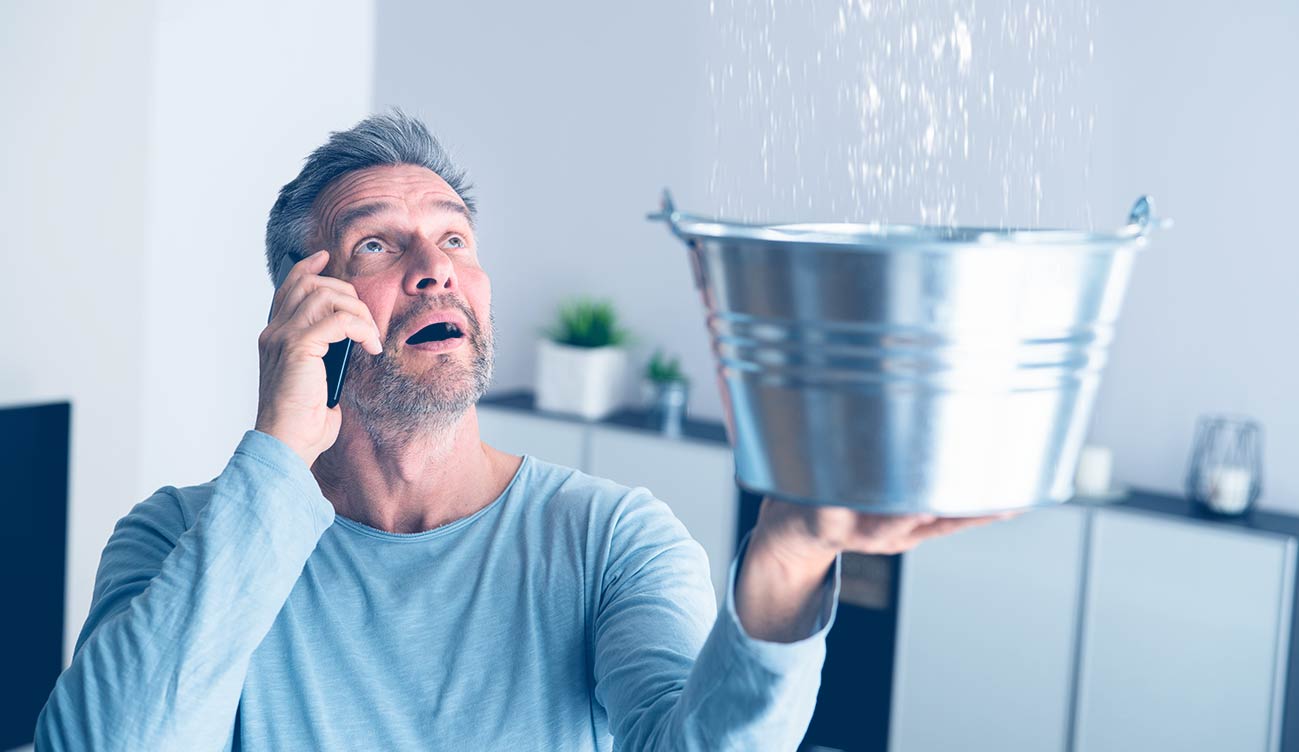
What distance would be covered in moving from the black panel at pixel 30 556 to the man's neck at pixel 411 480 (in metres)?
1.67

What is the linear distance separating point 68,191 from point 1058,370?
2683 mm

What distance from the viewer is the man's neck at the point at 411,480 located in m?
1.39

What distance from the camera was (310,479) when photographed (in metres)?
1.17

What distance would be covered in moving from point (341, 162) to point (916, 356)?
1049 mm

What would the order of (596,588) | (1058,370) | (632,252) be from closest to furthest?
(1058,370) < (596,588) < (632,252)

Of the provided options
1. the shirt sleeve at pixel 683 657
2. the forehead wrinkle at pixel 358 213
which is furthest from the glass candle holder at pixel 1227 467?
the forehead wrinkle at pixel 358 213

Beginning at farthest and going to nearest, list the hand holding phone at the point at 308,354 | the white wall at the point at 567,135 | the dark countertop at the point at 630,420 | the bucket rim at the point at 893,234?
1. the white wall at the point at 567,135
2. the dark countertop at the point at 630,420
3. the hand holding phone at the point at 308,354
4. the bucket rim at the point at 893,234

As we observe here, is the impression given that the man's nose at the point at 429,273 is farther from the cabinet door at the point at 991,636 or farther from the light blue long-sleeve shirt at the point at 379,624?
the cabinet door at the point at 991,636

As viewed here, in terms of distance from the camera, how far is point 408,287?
1384 millimetres

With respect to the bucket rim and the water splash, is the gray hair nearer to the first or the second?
the bucket rim

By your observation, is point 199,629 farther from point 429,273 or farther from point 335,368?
point 429,273

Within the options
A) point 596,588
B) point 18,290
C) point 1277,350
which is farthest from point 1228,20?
point 18,290

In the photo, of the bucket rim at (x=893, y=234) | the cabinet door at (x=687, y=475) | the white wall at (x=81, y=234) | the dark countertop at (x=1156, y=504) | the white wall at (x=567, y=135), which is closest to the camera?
the bucket rim at (x=893, y=234)

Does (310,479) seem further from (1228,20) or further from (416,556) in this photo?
(1228,20)
